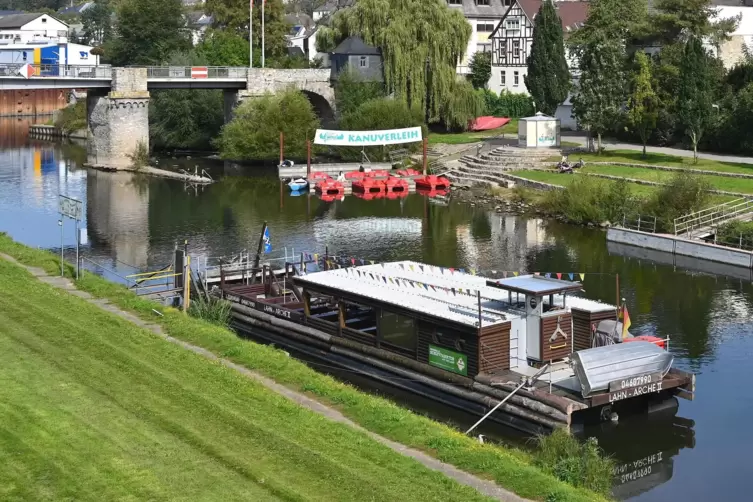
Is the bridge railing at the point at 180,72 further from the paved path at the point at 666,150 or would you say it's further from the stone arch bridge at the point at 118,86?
the paved path at the point at 666,150

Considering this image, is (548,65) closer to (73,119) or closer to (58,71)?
(58,71)

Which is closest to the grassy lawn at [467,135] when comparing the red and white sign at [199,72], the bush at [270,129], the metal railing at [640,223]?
the bush at [270,129]

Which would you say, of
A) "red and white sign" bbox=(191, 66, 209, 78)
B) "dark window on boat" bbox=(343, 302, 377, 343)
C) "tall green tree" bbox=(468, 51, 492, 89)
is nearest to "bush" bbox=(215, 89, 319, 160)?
"red and white sign" bbox=(191, 66, 209, 78)

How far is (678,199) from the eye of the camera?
171 ft

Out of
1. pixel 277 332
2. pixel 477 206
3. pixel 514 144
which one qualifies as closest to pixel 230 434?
pixel 277 332

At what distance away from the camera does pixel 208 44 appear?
100875 millimetres

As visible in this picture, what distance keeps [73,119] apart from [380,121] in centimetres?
4193

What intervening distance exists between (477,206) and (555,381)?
36.7 meters

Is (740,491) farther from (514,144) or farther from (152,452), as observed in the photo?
(514,144)

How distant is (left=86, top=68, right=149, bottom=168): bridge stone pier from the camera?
82.0m

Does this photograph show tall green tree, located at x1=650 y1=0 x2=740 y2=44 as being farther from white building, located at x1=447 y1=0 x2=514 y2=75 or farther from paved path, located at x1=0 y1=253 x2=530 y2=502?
paved path, located at x1=0 y1=253 x2=530 y2=502

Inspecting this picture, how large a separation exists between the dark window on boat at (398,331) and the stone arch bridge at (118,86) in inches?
2163

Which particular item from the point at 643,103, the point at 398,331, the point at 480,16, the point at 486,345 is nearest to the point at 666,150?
the point at 643,103

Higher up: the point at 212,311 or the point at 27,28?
the point at 27,28
